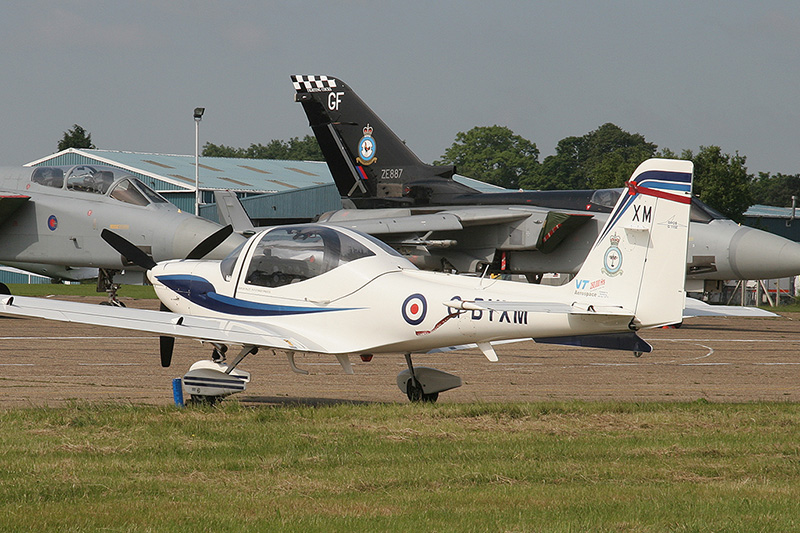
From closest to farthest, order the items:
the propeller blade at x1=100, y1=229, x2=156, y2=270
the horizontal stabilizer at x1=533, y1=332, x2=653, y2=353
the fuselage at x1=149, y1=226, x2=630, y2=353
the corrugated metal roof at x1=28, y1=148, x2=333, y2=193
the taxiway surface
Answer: the horizontal stabilizer at x1=533, y1=332, x2=653, y2=353
the fuselage at x1=149, y1=226, x2=630, y2=353
the taxiway surface
the propeller blade at x1=100, y1=229, x2=156, y2=270
the corrugated metal roof at x1=28, y1=148, x2=333, y2=193

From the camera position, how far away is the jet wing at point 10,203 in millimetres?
22688

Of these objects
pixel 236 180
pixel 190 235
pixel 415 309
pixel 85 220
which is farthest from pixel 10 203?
pixel 236 180

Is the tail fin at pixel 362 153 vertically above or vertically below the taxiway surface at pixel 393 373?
above

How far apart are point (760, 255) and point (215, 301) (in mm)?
15858

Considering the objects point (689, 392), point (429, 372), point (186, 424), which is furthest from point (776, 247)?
point (186, 424)

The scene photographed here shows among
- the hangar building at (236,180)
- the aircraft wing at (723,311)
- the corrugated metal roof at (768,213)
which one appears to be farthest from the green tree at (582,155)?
the aircraft wing at (723,311)

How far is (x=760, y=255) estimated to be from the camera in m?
23.2

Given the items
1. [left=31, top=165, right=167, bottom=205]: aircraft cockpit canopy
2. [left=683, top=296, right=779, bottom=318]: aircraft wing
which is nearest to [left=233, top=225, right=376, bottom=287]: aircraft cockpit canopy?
[left=683, top=296, right=779, bottom=318]: aircraft wing

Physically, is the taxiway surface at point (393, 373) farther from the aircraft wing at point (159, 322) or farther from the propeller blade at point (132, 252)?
the propeller blade at point (132, 252)

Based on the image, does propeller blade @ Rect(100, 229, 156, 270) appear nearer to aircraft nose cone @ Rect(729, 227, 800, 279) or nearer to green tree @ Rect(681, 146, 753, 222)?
aircraft nose cone @ Rect(729, 227, 800, 279)

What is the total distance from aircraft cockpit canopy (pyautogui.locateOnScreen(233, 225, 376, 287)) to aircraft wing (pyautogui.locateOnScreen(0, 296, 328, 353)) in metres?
0.69

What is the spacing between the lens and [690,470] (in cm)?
788

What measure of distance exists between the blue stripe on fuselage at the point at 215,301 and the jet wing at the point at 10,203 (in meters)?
12.2

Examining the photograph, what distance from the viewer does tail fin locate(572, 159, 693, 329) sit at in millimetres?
9758
